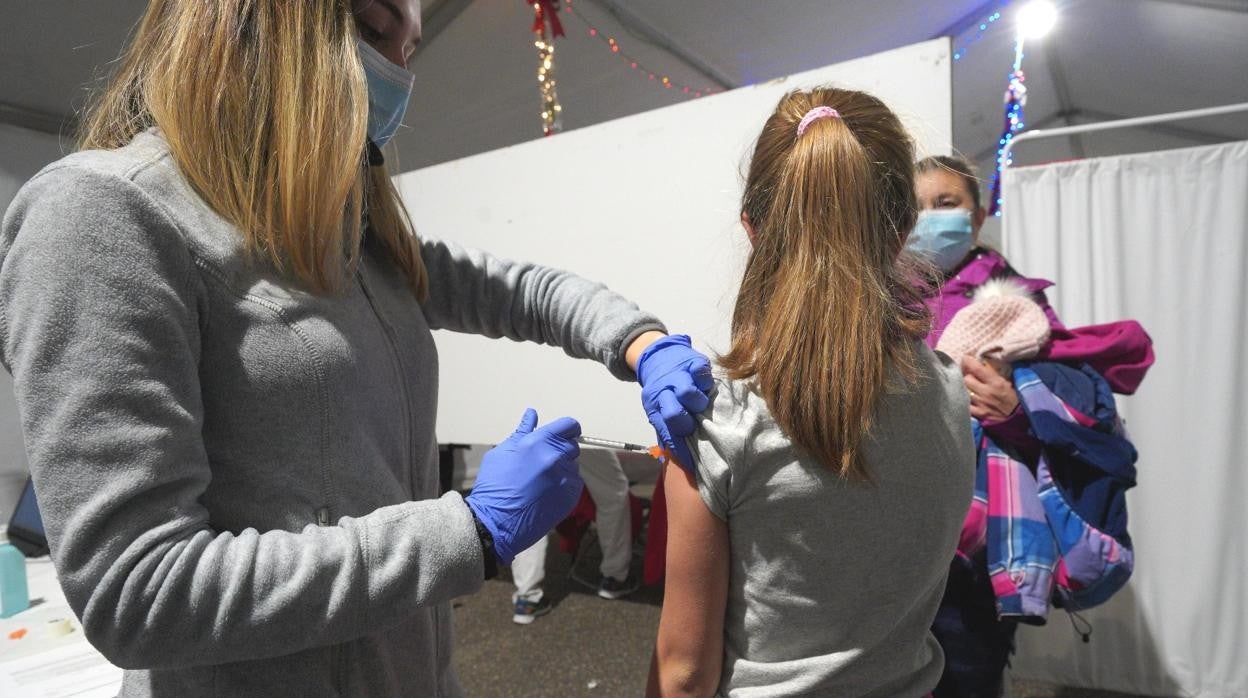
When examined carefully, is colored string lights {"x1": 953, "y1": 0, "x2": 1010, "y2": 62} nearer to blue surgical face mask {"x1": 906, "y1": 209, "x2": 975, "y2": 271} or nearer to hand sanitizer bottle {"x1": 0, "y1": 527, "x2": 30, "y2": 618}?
blue surgical face mask {"x1": 906, "y1": 209, "x2": 975, "y2": 271}

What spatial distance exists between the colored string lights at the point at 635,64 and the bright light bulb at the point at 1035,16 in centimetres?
188

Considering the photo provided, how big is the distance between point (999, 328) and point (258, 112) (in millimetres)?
1391

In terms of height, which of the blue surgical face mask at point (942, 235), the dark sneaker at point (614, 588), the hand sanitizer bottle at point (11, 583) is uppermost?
the blue surgical face mask at point (942, 235)

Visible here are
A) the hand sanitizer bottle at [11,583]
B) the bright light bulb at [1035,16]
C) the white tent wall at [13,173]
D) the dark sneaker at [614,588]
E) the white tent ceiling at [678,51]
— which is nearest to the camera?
the hand sanitizer bottle at [11,583]

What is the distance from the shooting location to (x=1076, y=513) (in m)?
1.21

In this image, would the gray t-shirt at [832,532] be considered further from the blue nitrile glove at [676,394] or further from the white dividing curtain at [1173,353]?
the white dividing curtain at [1173,353]

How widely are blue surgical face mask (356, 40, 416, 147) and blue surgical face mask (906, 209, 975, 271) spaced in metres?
1.08

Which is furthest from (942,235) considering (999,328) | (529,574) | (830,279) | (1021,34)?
(1021,34)

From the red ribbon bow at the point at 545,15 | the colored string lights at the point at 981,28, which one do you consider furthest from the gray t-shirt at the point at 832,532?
the colored string lights at the point at 981,28

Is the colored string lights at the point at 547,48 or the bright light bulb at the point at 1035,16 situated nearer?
the colored string lights at the point at 547,48

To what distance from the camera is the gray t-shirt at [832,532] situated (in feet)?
2.37

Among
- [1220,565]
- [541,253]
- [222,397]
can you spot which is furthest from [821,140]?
[1220,565]

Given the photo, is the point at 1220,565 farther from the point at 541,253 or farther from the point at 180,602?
the point at 180,602

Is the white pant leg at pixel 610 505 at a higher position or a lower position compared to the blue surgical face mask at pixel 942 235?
lower
